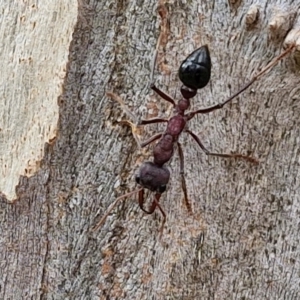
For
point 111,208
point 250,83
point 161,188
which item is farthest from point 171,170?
point 250,83

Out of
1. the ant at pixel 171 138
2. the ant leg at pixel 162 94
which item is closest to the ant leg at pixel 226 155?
the ant at pixel 171 138

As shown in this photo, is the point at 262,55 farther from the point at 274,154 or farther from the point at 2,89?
the point at 2,89

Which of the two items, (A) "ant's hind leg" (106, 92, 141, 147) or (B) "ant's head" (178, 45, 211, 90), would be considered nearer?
(B) "ant's head" (178, 45, 211, 90)

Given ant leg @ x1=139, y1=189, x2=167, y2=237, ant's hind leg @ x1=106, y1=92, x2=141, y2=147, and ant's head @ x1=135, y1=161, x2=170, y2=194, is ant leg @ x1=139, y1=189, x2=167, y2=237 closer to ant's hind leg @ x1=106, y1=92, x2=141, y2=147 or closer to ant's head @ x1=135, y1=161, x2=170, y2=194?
ant's head @ x1=135, y1=161, x2=170, y2=194

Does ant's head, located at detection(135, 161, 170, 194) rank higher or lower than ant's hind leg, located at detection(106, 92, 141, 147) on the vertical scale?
lower

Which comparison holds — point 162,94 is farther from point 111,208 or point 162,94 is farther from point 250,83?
point 111,208

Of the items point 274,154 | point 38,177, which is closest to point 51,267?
point 38,177

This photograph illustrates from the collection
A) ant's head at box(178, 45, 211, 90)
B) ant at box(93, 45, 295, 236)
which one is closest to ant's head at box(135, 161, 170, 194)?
ant at box(93, 45, 295, 236)

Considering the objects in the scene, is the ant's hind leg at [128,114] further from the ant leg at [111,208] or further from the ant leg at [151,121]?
the ant leg at [111,208]
